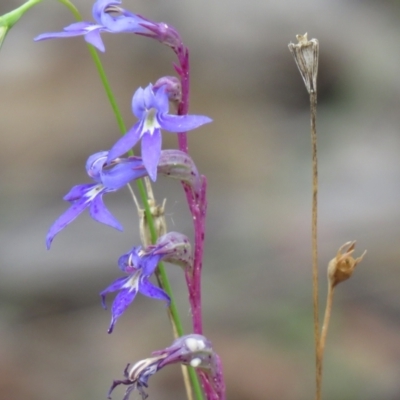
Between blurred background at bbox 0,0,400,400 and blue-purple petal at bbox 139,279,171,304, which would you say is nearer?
blue-purple petal at bbox 139,279,171,304

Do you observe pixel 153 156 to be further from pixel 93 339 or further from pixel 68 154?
pixel 68 154

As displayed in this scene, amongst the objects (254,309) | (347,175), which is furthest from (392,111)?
(254,309)

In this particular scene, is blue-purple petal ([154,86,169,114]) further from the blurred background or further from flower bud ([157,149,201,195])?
the blurred background

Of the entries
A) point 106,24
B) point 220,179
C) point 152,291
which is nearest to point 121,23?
point 106,24

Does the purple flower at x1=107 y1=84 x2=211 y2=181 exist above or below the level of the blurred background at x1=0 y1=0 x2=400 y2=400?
above

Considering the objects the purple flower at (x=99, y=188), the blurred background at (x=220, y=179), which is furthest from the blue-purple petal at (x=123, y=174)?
the blurred background at (x=220, y=179)

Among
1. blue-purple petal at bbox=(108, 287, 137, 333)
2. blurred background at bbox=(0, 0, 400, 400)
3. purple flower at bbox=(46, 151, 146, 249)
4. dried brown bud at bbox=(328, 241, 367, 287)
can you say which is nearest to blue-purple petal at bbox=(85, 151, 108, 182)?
purple flower at bbox=(46, 151, 146, 249)

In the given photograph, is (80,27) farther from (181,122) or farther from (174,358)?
(174,358)
